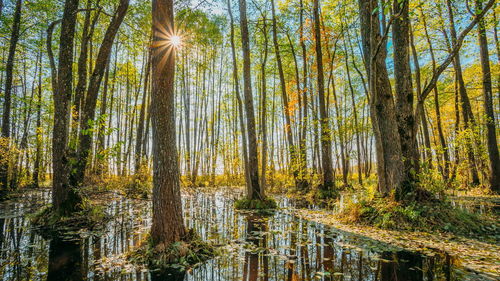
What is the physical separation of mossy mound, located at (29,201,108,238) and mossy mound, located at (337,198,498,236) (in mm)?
6746

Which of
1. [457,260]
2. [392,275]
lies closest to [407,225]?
[457,260]

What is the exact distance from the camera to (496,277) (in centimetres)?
308

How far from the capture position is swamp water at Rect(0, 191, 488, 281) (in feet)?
10.6

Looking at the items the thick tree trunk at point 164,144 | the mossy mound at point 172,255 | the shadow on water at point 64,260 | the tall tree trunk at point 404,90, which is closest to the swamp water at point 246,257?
the shadow on water at point 64,260

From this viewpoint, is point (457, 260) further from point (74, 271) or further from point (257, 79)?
point (257, 79)

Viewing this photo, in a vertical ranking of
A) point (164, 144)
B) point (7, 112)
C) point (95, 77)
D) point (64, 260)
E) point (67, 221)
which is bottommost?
point (64, 260)

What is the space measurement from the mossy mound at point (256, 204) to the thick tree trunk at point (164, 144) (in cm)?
478

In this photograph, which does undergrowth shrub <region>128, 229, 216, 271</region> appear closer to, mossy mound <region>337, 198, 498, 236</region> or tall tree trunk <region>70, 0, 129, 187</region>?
tall tree trunk <region>70, 0, 129, 187</region>

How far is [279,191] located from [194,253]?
11.5 meters

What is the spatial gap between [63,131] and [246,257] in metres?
5.57

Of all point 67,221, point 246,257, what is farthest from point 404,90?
point 67,221

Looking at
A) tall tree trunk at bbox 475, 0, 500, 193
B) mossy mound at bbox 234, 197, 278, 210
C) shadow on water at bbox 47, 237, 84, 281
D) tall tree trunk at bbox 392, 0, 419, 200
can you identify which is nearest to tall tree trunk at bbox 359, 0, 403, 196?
tall tree trunk at bbox 392, 0, 419, 200

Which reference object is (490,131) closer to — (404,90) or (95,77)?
(404,90)

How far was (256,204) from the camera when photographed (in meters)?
8.67
